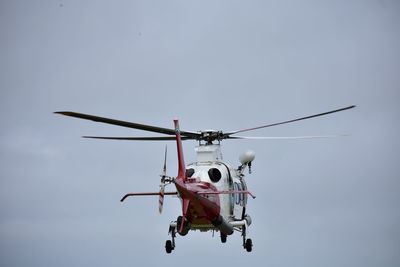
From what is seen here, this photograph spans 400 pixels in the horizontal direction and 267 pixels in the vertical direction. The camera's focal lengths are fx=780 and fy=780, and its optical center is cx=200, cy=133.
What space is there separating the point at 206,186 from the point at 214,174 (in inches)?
62.8

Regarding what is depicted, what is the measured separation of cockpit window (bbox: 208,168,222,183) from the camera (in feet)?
101

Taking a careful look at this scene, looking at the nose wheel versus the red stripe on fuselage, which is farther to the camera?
the nose wheel

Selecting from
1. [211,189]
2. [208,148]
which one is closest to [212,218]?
[211,189]

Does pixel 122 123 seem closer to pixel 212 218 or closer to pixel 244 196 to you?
pixel 212 218

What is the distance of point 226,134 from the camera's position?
109 ft

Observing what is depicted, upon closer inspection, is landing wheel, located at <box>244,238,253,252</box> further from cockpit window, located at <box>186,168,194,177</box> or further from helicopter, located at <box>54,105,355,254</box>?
cockpit window, located at <box>186,168,194,177</box>

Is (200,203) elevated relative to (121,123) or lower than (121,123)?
lower

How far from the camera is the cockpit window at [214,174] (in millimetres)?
30812

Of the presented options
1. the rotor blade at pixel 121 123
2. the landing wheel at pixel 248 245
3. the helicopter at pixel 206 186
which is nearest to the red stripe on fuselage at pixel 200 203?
the helicopter at pixel 206 186

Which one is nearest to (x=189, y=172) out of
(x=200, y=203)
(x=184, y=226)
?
(x=184, y=226)

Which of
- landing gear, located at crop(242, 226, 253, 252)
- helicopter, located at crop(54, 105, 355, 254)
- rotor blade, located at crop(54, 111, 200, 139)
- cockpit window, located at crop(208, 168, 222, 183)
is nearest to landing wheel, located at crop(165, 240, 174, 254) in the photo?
helicopter, located at crop(54, 105, 355, 254)

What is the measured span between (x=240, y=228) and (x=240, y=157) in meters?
3.64

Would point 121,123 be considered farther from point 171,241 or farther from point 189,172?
point 171,241

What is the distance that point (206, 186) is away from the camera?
96.7 feet
